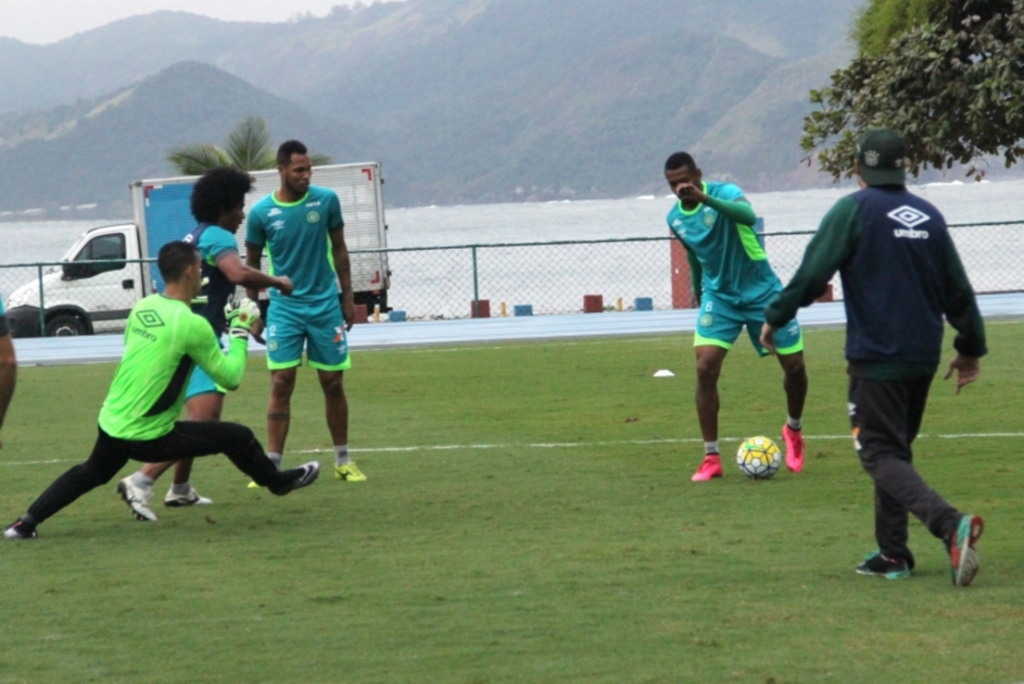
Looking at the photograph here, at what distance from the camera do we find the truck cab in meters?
26.1

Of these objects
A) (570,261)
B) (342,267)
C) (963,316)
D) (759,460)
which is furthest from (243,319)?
(570,261)

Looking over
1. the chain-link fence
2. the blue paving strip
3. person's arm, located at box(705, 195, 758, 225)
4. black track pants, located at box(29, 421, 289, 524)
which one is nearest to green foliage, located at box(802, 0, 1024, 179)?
person's arm, located at box(705, 195, 758, 225)

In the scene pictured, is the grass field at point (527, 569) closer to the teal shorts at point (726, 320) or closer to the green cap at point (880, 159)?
the teal shorts at point (726, 320)

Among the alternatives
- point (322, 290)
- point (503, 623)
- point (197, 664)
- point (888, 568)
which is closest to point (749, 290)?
point (322, 290)

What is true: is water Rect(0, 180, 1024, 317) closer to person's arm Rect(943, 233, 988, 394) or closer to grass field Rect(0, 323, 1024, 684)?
grass field Rect(0, 323, 1024, 684)

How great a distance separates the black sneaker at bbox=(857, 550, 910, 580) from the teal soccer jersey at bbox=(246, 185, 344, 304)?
4026 mm

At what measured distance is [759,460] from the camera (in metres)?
8.96

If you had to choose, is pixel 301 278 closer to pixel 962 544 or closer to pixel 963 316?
pixel 963 316

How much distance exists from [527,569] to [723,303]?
10.1ft

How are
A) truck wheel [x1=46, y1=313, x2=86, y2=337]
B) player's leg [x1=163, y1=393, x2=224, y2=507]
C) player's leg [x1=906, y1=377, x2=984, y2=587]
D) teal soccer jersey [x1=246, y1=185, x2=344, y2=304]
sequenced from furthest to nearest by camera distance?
truck wheel [x1=46, y1=313, x2=86, y2=337]
teal soccer jersey [x1=246, y1=185, x2=344, y2=304]
player's leg [x1=163, y1=393, x2=224, y2=507]
player's leg [x1=906, y1=377, x2=984, y2=587]

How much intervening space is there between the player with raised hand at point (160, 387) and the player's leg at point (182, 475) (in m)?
0.29

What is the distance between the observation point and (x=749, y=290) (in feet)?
30.4

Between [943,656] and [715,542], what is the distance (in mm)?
2063

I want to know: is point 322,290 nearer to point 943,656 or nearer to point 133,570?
point 133,570
